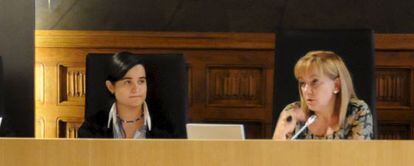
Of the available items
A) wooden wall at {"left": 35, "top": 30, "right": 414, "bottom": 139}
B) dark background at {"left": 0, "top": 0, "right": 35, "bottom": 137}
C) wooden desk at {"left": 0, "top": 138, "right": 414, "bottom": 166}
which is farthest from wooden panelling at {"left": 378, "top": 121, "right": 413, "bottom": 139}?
wooden desk at {"left": 0, "top": 138, "right": 414, "bottom": 166}

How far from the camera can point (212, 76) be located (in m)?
3.72

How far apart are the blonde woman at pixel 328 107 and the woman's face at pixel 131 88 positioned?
51 centimetres

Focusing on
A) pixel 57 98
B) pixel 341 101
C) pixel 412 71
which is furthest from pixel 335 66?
pixel 57 98

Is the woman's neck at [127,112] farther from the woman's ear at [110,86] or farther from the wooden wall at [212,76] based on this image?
the wooden wall at [212,76]

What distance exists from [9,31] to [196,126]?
143 cm

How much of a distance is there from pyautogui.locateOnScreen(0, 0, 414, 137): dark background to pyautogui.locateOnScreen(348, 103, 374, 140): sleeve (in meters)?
1.04

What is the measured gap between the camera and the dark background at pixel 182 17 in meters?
3.61

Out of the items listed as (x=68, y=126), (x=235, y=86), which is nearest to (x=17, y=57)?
(x=68, y=126)

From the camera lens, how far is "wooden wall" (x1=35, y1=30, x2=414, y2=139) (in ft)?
12.0

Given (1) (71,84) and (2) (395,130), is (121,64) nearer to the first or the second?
(1) (71,84)

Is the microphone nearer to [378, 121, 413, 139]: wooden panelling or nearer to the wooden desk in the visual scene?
[378, 121, 413, 139]: wooden panelling

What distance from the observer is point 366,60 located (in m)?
2.90

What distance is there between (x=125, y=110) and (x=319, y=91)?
70 centimetres

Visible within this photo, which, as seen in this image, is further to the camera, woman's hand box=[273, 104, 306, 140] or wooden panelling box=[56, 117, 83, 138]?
wooden panelling box=[56, 117, 83, 138]
